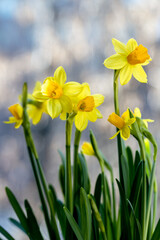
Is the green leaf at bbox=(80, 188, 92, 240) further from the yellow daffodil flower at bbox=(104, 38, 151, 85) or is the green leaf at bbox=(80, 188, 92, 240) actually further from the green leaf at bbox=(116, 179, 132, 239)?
the yellow daffodil flower at bbox=(104, 38, 151, 85)

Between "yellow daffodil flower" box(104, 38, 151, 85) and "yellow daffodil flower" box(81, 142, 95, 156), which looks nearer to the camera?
"yellow daffodil flower" box(104, 38, 151, 85)

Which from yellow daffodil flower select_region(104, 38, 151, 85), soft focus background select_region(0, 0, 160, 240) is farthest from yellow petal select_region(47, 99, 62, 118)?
soft focus background select_region(0, 0, 160, 240)

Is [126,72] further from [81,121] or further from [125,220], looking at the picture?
[125,220]

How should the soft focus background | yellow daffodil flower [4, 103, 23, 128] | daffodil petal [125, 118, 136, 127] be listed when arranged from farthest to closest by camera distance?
the soft focus background → yellow daffodil flower [4, 103, 23, 128] → daffodil petal [125, 118, 136, 127]

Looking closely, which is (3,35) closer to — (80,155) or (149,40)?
(149,40)

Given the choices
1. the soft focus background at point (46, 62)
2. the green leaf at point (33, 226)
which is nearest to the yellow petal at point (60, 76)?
the green leaf at point (33, 226)

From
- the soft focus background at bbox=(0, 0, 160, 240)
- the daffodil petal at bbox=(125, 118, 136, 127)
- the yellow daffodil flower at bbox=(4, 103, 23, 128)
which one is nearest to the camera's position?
the daffodil petal at bbox=(125, 118, 136, 127)
